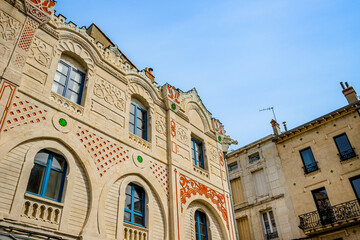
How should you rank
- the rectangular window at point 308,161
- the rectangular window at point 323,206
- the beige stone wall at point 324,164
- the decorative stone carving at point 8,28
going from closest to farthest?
the decorative stone carving at point 8,28, the rectangular window at point 323,206, the beige stone wall at point 324,164, the rectangular window at point 308,161

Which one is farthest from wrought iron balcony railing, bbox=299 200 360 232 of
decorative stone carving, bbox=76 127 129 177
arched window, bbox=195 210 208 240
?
decorative stone carving, bbox=76 127 129 177

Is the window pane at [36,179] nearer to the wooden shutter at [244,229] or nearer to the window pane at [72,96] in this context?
the window pane at [72,96]

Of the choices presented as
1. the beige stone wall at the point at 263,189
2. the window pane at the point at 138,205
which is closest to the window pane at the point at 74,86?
the window pane at the point at 138,205

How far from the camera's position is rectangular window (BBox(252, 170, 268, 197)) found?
20688 millimetres

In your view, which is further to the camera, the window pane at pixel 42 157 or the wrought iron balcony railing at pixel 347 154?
the wrought iron balcony railing at pixel 347 154

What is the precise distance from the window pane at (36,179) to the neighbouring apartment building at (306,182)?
50.8 ft

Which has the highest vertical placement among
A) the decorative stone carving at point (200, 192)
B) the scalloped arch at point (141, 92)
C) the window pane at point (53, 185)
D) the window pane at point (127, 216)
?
the scalloped arch at point (141, 92)

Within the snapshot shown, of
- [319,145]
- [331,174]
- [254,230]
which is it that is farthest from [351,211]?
[254,230]

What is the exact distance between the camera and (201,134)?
1420 centimetres

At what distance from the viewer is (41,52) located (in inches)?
345

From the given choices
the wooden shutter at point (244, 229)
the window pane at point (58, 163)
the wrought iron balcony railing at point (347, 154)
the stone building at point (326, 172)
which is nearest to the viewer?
the window pane at point (58, 163)

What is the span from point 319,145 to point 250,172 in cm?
503

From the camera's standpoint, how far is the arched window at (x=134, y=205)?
898 centimetres

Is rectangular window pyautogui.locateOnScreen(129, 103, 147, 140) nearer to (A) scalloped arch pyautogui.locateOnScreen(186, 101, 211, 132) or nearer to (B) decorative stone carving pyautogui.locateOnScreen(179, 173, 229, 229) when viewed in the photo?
(B) decorative stone carving pyautogui.locateOnScreen(179, 173, 229, 229)
